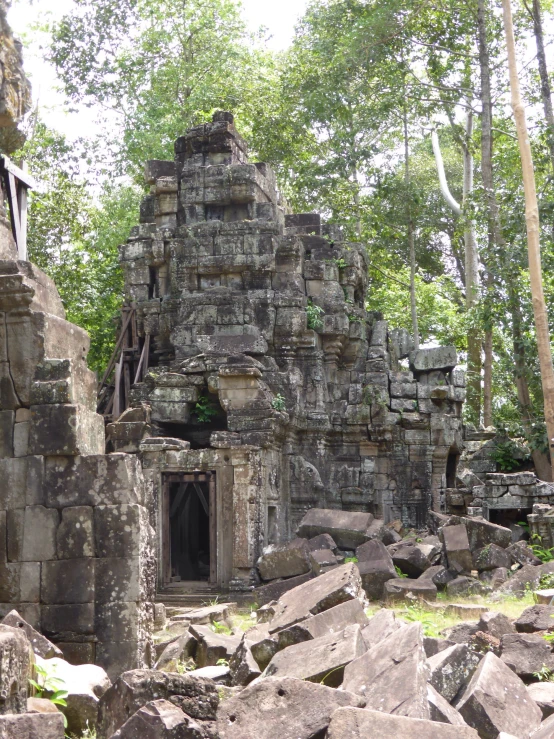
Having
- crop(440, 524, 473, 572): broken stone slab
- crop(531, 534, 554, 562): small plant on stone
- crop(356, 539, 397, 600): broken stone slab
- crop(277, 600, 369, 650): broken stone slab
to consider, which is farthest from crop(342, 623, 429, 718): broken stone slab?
crop(531, 534, 554, 562): small plant on stone

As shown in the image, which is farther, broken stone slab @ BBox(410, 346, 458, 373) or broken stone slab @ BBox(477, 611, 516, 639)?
broken stone slab @ BBox(410, 346, 458, 373)

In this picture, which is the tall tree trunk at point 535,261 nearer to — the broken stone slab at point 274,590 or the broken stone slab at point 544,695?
the broken stone slab at point 274,590

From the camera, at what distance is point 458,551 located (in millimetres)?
12023

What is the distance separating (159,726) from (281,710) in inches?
27.1

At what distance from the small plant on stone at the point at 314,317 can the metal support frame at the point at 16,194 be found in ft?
24.4

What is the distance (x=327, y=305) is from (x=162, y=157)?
1050 cm

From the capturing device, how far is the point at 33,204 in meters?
24.6

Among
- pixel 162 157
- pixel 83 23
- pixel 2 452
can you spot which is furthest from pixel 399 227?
pixel 2 452

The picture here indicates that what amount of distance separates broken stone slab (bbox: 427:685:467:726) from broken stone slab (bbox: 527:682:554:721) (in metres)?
0.70

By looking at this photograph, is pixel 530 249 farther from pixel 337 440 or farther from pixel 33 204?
pixel 33 204

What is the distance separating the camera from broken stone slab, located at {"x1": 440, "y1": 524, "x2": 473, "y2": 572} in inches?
473

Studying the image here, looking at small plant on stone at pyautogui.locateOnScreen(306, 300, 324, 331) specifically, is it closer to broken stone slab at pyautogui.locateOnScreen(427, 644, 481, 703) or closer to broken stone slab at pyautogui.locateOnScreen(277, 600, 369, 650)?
broken stone slab at pyautogui.locateOnScreen(277, 600, 369, 650)

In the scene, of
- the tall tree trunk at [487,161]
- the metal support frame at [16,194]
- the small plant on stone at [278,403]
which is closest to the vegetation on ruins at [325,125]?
the tall tree trunk at [487,161]

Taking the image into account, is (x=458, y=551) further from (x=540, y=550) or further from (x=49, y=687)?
(x=49, y=687)
